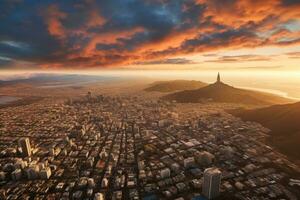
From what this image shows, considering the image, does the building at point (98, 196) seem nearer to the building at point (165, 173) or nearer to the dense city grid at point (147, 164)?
the dense city grid at point (147, 164)

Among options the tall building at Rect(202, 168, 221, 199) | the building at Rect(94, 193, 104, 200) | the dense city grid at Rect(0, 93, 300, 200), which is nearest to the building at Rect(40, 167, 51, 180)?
the dense city grid at Rect(0, 93, 300, 200)

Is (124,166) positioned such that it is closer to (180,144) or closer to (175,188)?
(175,188)

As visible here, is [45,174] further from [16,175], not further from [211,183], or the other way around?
→ [211,183]

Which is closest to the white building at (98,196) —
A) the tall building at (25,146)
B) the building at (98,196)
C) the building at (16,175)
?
the building at (98,196)

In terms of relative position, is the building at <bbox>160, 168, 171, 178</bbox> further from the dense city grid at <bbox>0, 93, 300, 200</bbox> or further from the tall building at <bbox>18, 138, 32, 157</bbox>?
the tall building at <bbox>18, 138, 32, 157</bbox>

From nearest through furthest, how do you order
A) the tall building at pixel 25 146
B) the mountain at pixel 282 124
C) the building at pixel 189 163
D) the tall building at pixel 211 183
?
the tall building at pixel 211 183
the building at pixel 189 163
the mountain at pixel 282 124
the tall building at pixel 25 146
